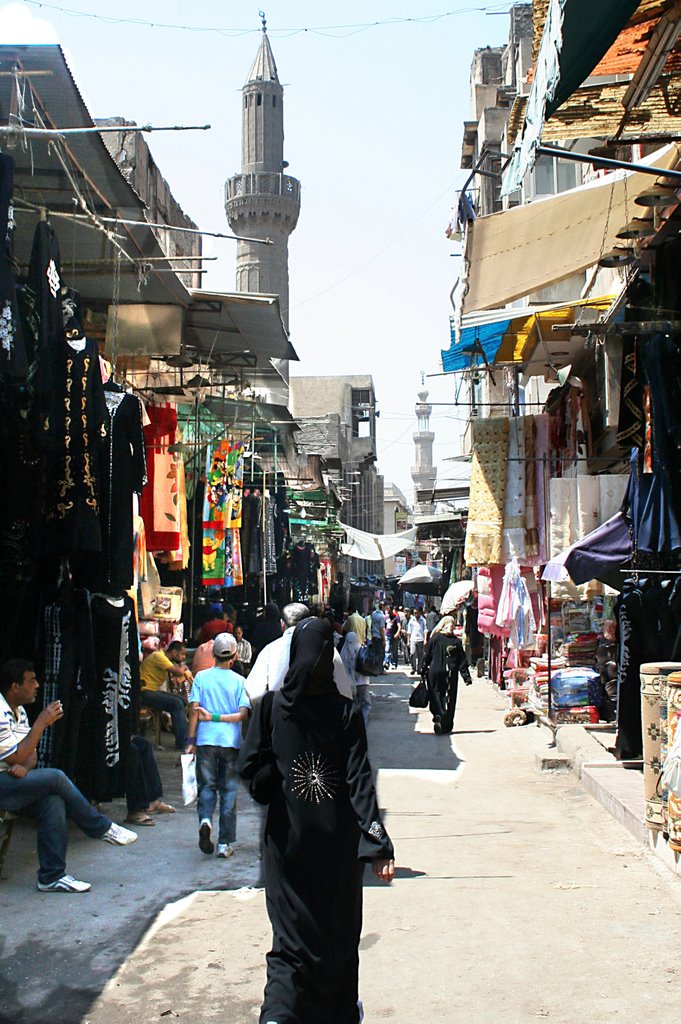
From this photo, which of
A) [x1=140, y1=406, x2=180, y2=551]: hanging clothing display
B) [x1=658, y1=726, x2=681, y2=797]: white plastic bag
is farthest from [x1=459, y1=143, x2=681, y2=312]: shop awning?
[x1=658, y1=726, x2=681, y2=797]: white plastic bag

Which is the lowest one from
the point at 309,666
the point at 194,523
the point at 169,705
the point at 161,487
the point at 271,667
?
the point at 169,705

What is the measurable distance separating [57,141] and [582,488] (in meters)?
6.75

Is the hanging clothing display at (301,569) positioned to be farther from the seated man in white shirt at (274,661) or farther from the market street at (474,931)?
the seated man in white shirt at (274,661)

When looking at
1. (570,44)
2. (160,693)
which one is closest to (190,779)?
(160,693)

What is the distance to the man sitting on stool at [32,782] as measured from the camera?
6180mm

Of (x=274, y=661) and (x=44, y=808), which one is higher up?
(x=274, y=661)

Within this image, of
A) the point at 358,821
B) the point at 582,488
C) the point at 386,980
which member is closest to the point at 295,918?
the point at 358,821

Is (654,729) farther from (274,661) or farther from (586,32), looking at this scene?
(586,32)

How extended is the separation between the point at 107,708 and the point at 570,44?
513 cm

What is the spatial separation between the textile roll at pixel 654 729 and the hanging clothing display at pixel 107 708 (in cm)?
349

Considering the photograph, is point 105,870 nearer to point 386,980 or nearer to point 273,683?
point 273,683

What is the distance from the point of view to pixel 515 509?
13.9 m

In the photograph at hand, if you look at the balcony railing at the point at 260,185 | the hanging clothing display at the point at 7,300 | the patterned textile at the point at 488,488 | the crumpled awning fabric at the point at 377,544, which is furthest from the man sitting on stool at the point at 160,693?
the balcony railing at the point at 260,185

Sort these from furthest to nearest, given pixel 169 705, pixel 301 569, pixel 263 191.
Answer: pixel 263 191, pixel 301 569, pixel 169 705
